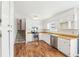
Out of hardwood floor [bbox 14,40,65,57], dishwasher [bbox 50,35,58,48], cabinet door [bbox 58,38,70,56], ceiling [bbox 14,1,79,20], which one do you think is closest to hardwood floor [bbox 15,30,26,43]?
hardwood floor [bbox 14,40,65,57]

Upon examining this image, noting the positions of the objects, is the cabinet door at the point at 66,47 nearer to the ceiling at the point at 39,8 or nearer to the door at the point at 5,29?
the ceiling at the point at 39,8

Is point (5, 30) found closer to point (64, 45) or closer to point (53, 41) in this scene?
point (53, 41)

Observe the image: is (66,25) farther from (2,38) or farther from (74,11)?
(2,38)

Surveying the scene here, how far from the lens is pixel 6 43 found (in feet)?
5.39

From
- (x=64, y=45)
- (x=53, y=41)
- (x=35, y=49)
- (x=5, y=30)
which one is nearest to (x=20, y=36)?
(x=35, y=49)

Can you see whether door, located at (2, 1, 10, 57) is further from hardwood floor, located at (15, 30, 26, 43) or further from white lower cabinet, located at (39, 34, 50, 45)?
white lower cabinet, located at (39, 34, 50, 45)

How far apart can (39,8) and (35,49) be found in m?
0.82

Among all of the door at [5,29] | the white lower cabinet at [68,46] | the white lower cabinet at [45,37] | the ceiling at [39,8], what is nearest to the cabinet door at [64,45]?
the white lower cabinet at [68,46]

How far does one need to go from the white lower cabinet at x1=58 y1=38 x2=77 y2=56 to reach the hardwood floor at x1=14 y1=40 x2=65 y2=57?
123mm

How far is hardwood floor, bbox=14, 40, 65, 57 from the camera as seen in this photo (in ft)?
7.29

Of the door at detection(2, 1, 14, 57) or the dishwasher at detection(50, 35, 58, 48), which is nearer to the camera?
the door at detection(2, 1, 14, 57)

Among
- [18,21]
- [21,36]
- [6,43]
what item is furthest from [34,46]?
[6,43]

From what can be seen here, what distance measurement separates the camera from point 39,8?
2133mm

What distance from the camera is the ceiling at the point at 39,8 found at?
2.10m
